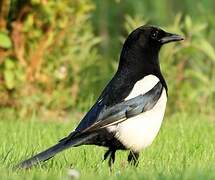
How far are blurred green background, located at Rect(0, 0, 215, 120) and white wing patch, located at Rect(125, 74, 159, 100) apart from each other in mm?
3074

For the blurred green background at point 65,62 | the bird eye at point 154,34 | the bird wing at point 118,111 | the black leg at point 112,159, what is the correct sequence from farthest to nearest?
the blurred green background at point 65,62 → the bird eye at point 154,34 → the black leg at point 112,159 → the bird wing at point 118,111

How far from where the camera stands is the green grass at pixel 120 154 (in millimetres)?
5172

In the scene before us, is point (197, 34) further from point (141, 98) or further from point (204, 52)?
point (141, 98)

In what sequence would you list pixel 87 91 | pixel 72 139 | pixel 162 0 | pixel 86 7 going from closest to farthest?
pixel 72 139 < pixel 86 7 < pixel 87 91 < pixel 162 0

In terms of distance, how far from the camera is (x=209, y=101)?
10.2 metres

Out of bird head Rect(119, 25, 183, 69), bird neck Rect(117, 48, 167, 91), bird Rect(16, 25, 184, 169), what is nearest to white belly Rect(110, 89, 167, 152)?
bird Rect(16, 25, 184, 169)

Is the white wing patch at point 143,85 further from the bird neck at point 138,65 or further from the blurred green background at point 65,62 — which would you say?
the blurred green background at point 65,62

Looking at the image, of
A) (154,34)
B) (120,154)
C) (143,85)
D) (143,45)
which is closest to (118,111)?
(143,85)

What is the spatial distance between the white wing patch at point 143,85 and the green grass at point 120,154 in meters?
0.50

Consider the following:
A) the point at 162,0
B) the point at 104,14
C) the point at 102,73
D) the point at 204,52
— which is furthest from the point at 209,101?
the point at 104,14

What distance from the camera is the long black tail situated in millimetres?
5645

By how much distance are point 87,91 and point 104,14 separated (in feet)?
7.72

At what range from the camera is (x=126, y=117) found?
6035 millimetres

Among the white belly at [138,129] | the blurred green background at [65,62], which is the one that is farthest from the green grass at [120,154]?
the blurred green background at [65,62]
